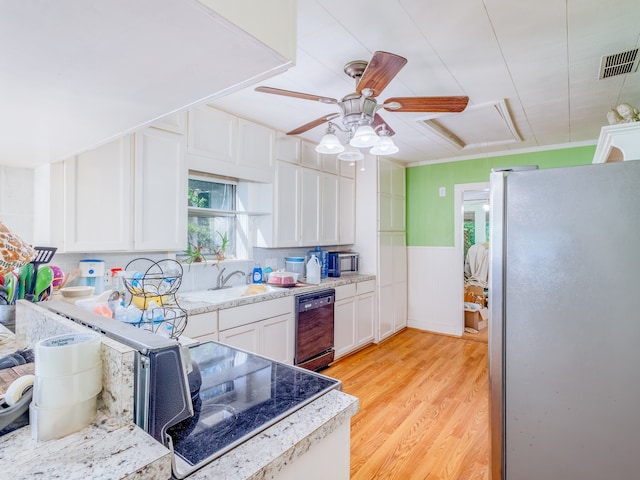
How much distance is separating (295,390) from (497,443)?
3.37ft

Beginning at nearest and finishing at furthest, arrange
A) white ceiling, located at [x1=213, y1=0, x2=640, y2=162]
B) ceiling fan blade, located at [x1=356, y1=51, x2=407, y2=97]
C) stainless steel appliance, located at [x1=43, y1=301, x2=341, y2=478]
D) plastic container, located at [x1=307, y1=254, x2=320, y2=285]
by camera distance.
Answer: stainless steel appliance, located at [x1=43, y1=301, x2=341, y2=478] < ceiling fan blade, located at [x1=356, y1=51, x2=407, y2=97] < white ceiling, located at [x1=213, y1=0, x2=640, y2=162] < plastic container, located at [x1=307, y1=254, x2=320, y2=285]

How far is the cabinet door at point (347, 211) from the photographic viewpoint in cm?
408

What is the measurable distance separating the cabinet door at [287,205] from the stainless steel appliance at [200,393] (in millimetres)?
2147

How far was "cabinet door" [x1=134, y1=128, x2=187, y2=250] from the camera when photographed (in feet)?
7.22

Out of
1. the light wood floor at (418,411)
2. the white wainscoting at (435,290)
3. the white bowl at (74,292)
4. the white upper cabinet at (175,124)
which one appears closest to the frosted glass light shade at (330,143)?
the white upper cabinet at (175,124)

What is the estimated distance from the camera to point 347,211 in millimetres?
4207

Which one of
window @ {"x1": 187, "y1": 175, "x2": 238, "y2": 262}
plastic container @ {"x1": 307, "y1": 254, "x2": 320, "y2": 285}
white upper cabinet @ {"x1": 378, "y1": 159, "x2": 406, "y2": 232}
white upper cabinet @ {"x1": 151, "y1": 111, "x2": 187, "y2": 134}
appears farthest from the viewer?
white upper cabinet @ {"x1": 378, "y1": 159, "x2": 406, "y2": 232}

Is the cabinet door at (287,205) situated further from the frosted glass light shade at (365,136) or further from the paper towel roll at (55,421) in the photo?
the paper towel roll at (55,421)

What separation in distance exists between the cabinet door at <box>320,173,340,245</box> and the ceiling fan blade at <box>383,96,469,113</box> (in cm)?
188

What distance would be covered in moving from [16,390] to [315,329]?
2648 millimetres

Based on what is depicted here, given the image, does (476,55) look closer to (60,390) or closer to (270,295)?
(270,295)

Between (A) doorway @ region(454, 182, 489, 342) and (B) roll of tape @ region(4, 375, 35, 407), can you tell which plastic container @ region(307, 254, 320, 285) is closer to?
(A) doorway @ region(454, 182, 489, 342)

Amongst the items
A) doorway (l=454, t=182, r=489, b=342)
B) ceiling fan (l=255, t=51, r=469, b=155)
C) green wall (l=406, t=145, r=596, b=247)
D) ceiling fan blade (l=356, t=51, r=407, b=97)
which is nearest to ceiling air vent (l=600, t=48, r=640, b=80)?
ceiling fan (l=255, t=51, r=469, b=155)

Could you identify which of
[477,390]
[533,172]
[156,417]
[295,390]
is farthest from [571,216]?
[477,390]
